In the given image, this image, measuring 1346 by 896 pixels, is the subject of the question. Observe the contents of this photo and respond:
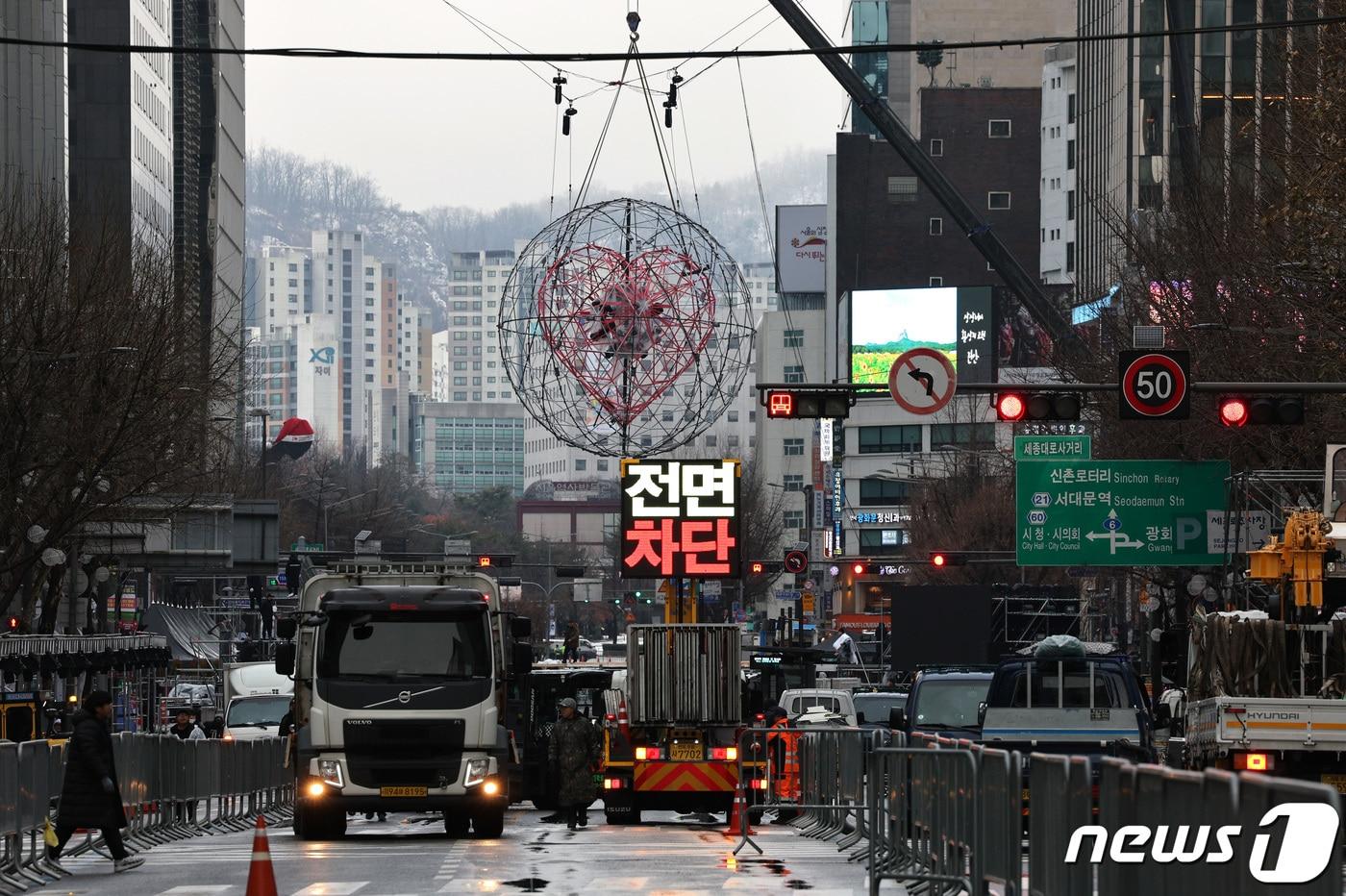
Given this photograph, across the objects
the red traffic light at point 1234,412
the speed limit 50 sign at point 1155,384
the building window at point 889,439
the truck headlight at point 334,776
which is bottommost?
the truck headlight at point 334,776

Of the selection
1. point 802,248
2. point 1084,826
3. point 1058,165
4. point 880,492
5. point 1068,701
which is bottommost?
point 1068,701

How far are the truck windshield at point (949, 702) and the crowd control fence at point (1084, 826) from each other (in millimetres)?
6588

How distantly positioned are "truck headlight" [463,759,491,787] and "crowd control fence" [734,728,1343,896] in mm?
3932

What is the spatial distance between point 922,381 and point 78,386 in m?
22.2

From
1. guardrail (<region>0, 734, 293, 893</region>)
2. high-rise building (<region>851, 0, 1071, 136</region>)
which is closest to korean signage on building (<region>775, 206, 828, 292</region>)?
high-rise building (<region>851, 0, 1071, 136</region>)

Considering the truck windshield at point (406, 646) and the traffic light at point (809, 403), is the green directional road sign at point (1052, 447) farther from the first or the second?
the truck windshield at point (406, 646)

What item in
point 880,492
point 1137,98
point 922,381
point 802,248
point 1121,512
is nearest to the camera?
point 922,381

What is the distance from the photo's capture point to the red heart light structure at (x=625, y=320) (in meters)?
42.5

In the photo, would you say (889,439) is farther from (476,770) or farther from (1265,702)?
(1265,702)

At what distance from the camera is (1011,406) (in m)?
30.2

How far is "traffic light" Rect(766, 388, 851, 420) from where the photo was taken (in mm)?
30969

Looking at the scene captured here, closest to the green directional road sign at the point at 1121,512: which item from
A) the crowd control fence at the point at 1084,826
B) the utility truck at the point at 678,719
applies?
the utility truck at the point at 678,719

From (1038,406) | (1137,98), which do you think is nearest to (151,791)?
(1038,406)

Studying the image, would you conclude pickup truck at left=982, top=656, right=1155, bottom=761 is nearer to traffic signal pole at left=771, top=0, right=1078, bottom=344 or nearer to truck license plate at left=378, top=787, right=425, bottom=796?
truck license plate at left=378, top=787, right=425, bottom=796
